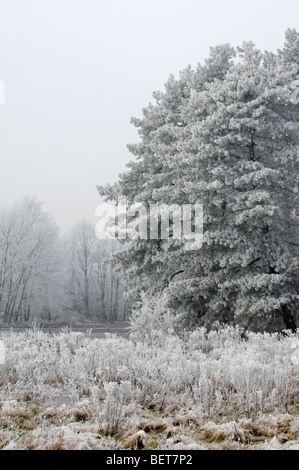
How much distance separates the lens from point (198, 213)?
15.7 meters

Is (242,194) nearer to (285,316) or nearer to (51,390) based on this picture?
Result: (285,316)

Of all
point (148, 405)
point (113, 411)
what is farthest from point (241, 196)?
point (113, 411)

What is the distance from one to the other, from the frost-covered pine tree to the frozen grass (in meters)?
8.20

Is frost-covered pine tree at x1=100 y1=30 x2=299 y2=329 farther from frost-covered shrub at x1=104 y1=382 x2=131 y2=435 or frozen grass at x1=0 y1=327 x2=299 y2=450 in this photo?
frost-covered shrub at x1=104 y1=382 x2=131 y2=435

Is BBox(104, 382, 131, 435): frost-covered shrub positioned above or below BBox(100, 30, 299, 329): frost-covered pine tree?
below

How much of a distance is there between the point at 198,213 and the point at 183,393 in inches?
428

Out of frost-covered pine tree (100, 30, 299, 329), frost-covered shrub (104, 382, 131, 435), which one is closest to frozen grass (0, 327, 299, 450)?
frost-covered shrub (104, 382, 131, 435)

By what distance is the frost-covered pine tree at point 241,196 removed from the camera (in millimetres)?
14633

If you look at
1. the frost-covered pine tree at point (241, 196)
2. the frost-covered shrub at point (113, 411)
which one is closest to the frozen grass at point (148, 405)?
the frost-covered shrub at point (113, 411)

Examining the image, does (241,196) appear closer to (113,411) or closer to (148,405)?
(148,405)

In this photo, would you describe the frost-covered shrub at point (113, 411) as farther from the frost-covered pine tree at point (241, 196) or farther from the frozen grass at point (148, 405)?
the frost-covered pine tree at point (241, 196)

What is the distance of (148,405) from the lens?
505 centimetres

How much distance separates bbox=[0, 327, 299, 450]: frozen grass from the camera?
Answer: 154 inches
